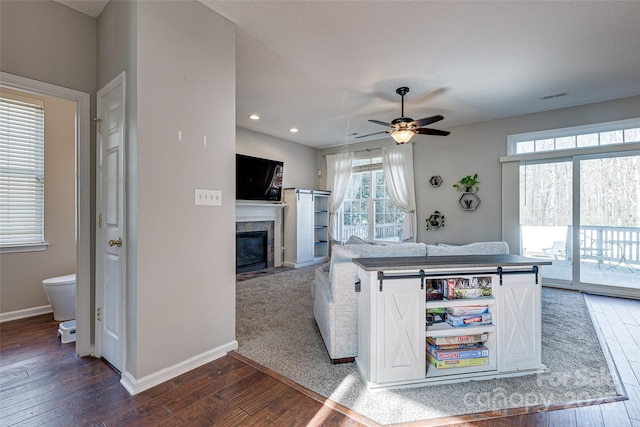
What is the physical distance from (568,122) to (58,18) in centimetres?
622

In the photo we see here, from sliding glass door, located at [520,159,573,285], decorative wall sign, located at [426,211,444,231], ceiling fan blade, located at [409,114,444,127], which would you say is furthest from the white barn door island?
decorative wall sign, located at [426,211,444,231]

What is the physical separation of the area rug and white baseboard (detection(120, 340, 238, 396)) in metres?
0.21

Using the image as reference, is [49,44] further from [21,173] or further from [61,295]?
[61,295]

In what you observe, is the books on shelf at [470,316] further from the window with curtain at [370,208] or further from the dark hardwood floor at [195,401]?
the window with curtain at [370,208]

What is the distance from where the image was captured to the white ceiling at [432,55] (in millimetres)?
2299

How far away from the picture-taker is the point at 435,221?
561cm

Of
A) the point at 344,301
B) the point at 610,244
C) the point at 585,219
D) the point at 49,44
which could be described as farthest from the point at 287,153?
the point at 610,244

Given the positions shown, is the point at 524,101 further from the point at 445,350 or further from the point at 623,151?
the point at 445,350

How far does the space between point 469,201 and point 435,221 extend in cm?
70

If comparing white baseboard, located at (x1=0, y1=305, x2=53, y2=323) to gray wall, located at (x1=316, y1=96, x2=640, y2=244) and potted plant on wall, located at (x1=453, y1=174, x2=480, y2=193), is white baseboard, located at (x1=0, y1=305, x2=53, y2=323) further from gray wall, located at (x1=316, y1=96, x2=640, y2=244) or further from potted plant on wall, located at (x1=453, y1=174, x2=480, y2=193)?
potted plant on wall, located at (x1=453, y1=174, x2=480, y2=193)

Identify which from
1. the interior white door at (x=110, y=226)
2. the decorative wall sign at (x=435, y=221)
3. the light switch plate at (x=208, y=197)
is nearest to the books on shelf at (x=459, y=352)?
the light switch plate at (x=208, y=197)

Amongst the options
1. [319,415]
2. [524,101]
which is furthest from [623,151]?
[319,415]

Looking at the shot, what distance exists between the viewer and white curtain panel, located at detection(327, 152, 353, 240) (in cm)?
674

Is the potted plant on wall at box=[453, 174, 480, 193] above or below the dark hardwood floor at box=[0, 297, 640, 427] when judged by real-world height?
above
